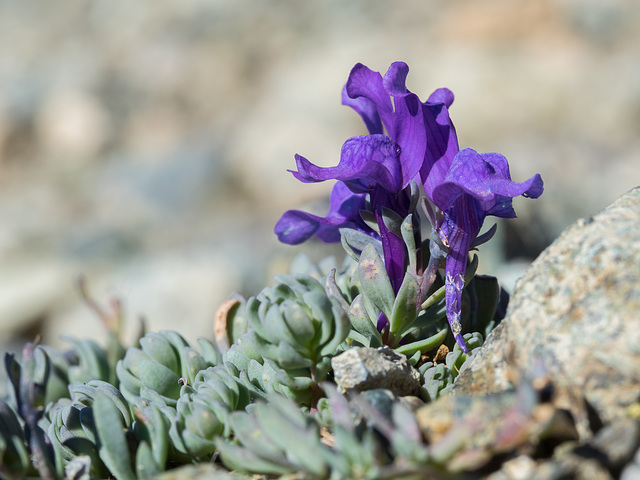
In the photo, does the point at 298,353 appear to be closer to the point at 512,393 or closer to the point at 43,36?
the point at 512,393

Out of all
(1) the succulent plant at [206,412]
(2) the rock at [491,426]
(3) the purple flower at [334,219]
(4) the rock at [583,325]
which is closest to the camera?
(2) the rock at [491,426]

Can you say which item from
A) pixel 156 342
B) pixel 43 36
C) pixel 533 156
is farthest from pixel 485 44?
pixel 156 342

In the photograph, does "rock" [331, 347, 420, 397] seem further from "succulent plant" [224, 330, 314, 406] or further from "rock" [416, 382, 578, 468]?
"rock" [416, 382, 578, 468]

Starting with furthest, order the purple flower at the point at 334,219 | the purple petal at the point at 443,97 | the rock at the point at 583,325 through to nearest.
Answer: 1. the purple flower at the point at 334,219
2. the purple petal at the point at 443,97
3. the rock at the point at 583,325

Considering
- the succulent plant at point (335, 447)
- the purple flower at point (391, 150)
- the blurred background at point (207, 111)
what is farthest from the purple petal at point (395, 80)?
the blurred background at point (207, 111)

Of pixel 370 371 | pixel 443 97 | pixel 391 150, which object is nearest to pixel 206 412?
pixel 370 371

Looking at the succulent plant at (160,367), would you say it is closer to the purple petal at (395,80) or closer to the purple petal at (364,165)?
the purple petal at (364,165)

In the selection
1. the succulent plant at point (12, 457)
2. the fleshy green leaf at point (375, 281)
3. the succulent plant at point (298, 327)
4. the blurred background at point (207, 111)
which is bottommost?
the succulent plant at point (12, 457)
